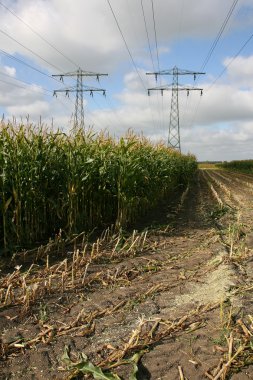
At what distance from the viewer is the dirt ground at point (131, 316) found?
11.3 ft

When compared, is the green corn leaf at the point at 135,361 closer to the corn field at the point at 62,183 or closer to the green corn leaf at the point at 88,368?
the green corn leaf at the point at 88,368

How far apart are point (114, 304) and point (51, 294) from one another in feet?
2.71

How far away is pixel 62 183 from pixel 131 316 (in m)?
4.16

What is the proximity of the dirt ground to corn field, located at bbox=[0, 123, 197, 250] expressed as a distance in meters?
0.81

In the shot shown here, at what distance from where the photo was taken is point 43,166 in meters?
7.65

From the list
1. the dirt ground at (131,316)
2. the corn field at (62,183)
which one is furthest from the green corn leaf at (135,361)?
the corn field at (62,183)

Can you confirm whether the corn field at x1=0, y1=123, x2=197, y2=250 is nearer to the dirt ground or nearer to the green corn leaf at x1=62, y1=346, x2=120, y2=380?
the dirt ground

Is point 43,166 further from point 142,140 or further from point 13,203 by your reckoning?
point 142,140

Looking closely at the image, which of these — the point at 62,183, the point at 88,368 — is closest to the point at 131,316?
the point at 88,368

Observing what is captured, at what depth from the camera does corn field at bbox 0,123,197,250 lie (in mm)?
7105

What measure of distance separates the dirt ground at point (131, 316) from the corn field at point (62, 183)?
2.66 ft

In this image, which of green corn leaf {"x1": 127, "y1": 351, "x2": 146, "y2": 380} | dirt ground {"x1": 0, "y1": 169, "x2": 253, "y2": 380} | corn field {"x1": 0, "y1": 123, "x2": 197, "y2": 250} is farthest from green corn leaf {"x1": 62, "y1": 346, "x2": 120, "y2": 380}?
corn field {"x1": 0, "y1": 123, "x2": 197, "y2": 250}

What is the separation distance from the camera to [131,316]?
14.6 ft

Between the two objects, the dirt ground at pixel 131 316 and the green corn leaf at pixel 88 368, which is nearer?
the green corn leaf at pixel 88 368
